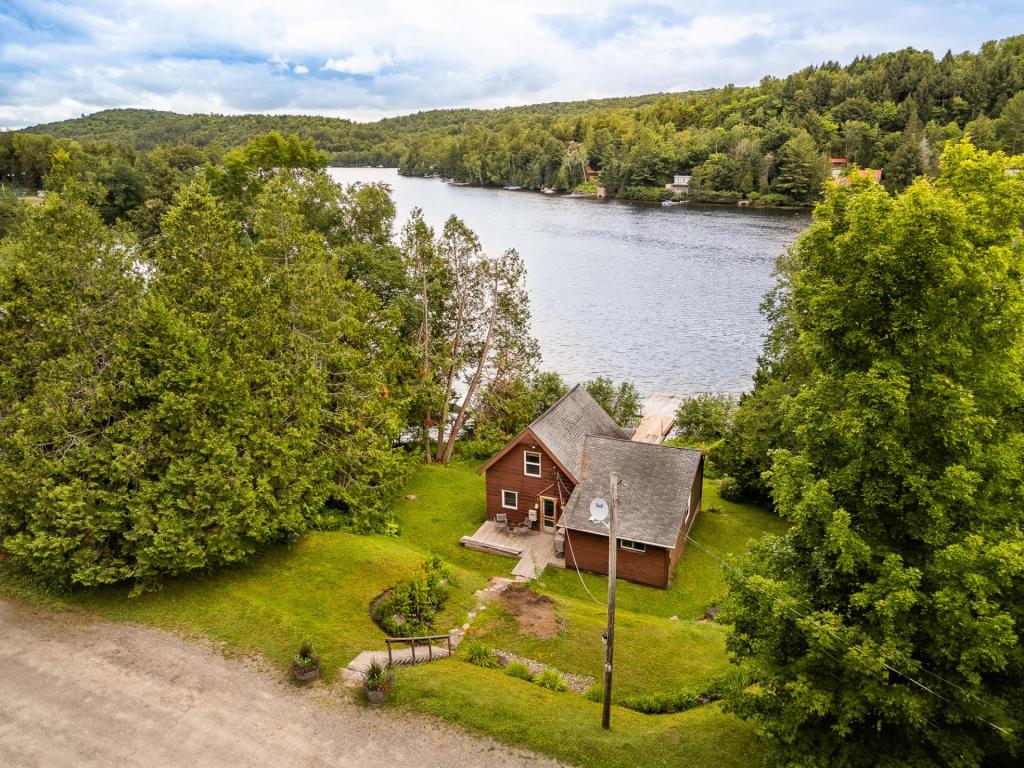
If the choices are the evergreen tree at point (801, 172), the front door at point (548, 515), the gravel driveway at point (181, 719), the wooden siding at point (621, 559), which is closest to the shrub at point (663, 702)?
the gravel driveway at point (181, 719)

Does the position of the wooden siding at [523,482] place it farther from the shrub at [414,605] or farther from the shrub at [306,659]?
the shrub at [306,659]

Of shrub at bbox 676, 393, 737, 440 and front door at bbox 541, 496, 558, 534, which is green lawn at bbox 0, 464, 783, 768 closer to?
front door at bbox 541, 496, 558, 534

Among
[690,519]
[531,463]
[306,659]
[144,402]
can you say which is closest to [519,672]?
[306,659]

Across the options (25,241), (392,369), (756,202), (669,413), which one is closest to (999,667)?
(25,241)

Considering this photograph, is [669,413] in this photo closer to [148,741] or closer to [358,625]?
[358,625]

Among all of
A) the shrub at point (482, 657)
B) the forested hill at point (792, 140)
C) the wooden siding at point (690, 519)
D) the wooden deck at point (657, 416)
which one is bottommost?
the wooden deck at point (657, 416)

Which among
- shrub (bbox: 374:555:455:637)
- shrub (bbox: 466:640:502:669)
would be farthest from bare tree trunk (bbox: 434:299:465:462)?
shrub (bbox: 466:640:502:669)

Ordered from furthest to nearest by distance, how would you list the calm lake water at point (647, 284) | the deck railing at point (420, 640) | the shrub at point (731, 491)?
the calm lake water at point (647, 284) < the shrub at point (731, 491) < the deck railing at point (420, 640)
